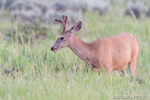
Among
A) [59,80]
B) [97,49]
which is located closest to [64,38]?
[97,49]

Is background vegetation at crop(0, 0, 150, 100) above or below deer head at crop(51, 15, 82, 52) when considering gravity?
below

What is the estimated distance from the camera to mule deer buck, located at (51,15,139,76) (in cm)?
597

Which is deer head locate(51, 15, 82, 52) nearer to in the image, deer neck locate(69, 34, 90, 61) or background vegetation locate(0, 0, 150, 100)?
deer neck locate(69, 34, 90, 61)

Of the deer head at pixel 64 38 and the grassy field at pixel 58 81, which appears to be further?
the deer head at pixel 64 38

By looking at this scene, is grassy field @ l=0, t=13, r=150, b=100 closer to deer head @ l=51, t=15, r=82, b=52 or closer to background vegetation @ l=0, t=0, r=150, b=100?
background vegetation @ l=0, t=0, r=150, b=100

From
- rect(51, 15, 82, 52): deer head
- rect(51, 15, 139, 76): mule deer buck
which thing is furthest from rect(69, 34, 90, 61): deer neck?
rect(51, 15, 82, 52): deer head

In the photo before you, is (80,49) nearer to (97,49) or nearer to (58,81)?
(97,49)

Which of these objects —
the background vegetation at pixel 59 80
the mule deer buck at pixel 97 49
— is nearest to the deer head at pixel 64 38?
the mule deer buck at pixel 97 49

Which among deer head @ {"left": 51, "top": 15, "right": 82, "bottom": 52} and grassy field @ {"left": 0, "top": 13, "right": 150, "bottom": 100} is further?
deer head @ {"left": 51, "top": 15, "right": 82, "bottom": 52}

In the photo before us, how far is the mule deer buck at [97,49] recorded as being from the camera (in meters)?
5.97

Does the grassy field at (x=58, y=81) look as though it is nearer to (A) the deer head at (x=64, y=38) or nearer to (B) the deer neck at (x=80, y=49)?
(B) the deer neck at (x=80, y=49)

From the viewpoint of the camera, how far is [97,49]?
20.0ft

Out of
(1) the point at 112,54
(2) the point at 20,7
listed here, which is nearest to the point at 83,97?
(1) the point at 112,54

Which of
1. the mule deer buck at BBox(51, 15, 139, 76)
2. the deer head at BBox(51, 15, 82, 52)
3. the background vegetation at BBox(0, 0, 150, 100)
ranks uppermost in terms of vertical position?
the deer head at BBox(51, 15, 82, 52)
